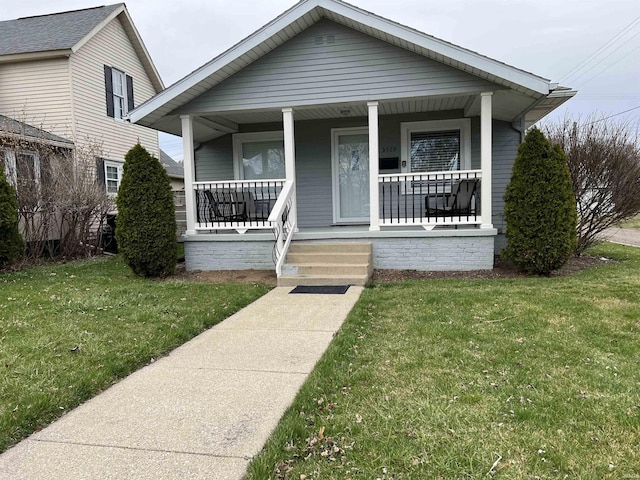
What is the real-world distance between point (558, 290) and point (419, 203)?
3923 mm

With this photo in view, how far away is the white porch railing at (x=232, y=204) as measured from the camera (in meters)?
8.14

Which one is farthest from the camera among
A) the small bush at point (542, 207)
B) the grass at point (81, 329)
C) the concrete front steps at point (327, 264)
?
the concrete front steps at point (327, 264)

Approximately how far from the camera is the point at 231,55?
24.4 feet

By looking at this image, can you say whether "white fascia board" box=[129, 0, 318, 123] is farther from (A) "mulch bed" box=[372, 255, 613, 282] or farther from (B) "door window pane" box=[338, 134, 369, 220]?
(A) "mulch bed" box=[372, 255, 613, 282]

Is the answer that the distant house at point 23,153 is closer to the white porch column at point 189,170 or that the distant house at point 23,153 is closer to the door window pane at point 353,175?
the white porch column at point 189,170

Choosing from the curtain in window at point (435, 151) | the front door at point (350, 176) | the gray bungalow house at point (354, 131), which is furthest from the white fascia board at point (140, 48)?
the curtain in window at point (435, 151)

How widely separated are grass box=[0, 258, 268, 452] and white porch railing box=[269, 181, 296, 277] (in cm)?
79

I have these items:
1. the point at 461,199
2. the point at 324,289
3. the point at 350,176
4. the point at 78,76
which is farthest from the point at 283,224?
the point at 78,76

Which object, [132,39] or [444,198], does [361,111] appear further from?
[132,39]

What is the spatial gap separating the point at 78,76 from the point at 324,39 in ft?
28.5

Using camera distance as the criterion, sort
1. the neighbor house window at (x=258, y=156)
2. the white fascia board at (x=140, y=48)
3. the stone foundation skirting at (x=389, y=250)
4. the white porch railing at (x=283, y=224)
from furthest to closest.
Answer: the white fascia board at (x=140, y=48), the neighbor house window at (x=258, y=156), the stone foundation skirting at (x=389, y=250), the white porch railing at (x=283, y=224)

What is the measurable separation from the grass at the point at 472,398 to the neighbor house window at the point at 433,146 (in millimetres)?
4769

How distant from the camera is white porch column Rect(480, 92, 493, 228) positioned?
23.8 feet

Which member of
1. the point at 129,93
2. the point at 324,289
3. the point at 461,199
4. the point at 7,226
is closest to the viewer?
the point at 324,289
